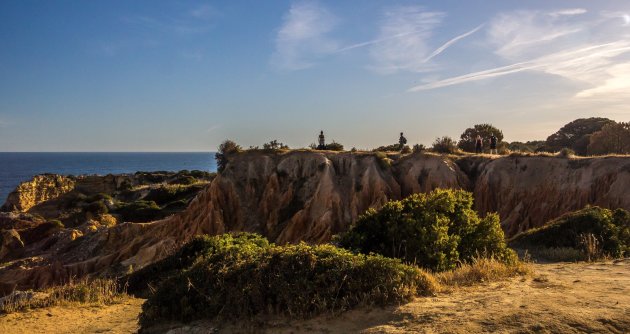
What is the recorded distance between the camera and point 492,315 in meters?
7.05

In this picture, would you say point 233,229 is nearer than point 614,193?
No

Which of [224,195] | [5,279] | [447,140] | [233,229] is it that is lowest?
[5,279]

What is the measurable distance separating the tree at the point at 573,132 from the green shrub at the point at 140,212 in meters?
50.9

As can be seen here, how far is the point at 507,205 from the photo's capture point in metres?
31.3

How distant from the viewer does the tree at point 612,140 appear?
145 feet

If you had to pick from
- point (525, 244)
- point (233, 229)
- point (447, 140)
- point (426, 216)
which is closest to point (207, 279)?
point (426, 216)

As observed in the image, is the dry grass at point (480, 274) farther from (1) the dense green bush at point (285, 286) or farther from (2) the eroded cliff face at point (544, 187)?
(2) the eroded cliff face at point (544, 187)

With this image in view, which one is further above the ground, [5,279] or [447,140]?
[447,140]

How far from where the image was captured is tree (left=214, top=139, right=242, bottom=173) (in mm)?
38375

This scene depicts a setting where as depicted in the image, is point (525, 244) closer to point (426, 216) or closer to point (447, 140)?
point (426, 216)

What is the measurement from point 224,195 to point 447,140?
60.8 feet

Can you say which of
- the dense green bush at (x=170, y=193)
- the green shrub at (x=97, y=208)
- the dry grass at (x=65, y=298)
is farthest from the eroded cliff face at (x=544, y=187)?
the green shrub at (x=97, y=208)

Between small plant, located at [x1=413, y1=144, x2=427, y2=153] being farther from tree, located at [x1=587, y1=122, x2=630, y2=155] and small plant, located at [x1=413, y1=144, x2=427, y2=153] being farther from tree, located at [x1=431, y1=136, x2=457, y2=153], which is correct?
tree, located at [x1=587, y1=122, x2=630, y2=155]

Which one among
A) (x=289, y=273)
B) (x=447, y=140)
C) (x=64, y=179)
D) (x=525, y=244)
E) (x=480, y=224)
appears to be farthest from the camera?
(x=64, y=179)
